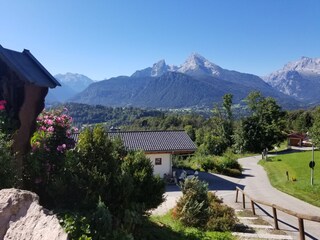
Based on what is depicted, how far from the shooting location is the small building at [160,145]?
98.3 ft

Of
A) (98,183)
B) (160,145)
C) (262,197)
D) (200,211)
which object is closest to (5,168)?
(98,183)

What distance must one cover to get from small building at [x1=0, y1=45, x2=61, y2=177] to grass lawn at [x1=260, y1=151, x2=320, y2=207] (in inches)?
752

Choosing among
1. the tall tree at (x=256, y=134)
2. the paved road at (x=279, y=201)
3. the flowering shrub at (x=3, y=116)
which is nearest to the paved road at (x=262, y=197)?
the paved road at (x=279, y=201)

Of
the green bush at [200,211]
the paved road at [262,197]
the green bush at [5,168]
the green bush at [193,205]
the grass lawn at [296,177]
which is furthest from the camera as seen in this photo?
the grass lawn at [296,177]

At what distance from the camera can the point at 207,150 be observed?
194ft

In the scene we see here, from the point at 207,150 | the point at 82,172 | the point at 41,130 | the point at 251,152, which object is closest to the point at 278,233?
the point at 82,172

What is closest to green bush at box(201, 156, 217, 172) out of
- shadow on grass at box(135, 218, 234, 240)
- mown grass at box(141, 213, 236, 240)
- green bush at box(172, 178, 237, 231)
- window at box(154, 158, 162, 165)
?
window at box(154, 158, 162, 165)

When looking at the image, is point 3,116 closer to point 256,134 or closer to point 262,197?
point 262,197

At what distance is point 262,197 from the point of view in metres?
24.5

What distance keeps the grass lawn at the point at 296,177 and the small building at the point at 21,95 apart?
62.7ft

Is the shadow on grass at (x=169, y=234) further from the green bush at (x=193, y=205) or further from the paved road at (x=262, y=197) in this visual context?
the paved road at (x=262, y=197)

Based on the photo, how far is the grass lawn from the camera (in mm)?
24969

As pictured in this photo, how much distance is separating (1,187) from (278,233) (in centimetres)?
932

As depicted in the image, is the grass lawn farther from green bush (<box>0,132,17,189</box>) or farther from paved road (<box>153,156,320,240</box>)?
green bush (<box>0,132,17,189</box>)
